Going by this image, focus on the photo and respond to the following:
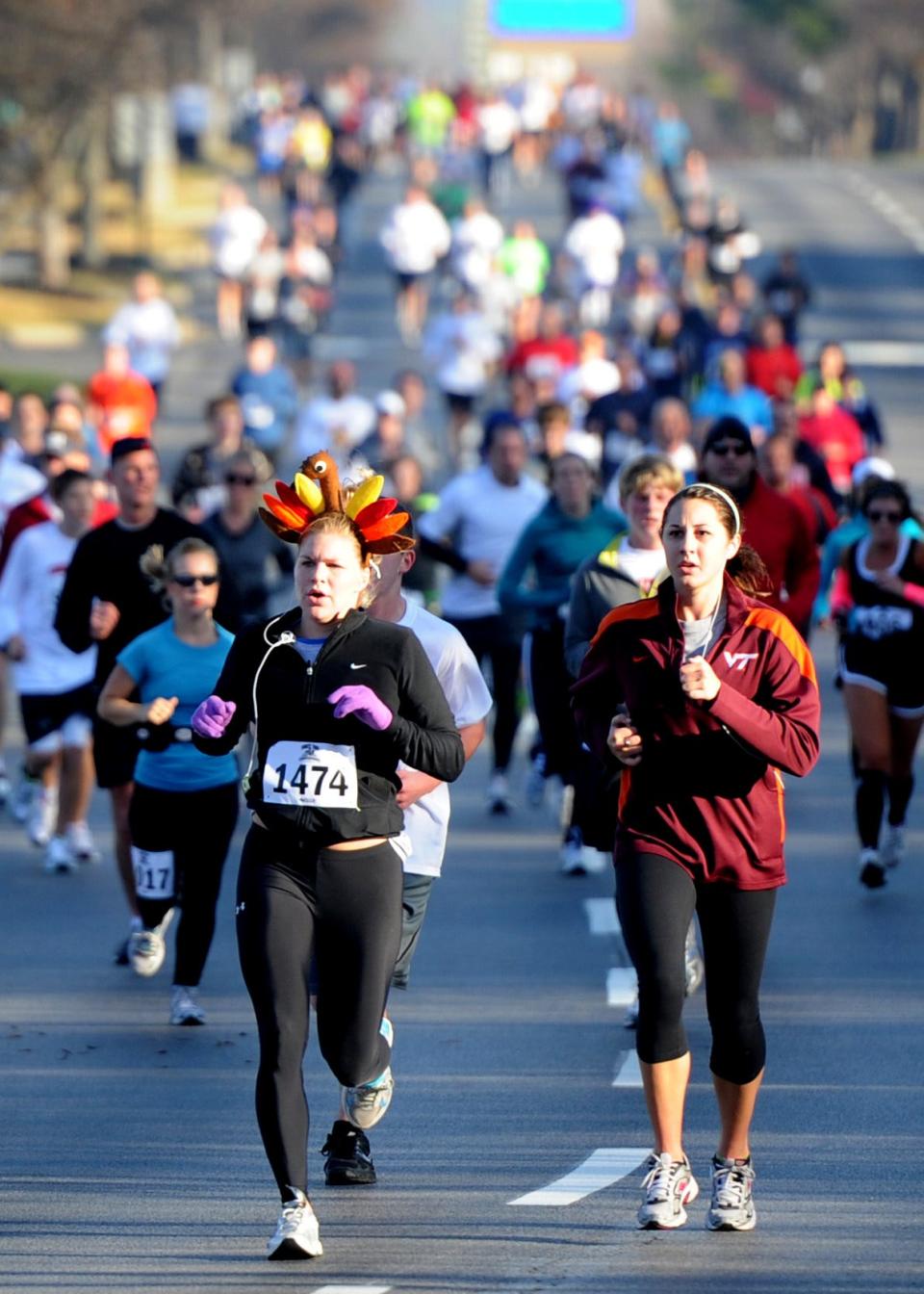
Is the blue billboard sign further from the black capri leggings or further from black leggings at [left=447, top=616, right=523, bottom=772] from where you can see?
the black capri leggings

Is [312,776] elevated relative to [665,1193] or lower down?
elevated

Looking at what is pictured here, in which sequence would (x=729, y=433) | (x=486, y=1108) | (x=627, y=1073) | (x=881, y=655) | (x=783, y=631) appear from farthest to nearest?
(x=881, y=655) < (x=729, y=433) < (x=627, y=1073) < (x=486, y=1108) < (x=783, y=631)

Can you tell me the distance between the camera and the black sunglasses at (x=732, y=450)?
1136 cm

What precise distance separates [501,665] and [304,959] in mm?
7808

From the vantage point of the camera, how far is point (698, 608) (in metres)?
7.09

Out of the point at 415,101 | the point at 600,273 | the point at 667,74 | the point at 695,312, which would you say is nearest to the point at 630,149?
the point at 415,101

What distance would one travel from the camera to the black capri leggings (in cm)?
691

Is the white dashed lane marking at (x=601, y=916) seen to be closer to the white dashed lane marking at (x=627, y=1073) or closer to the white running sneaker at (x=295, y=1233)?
the white dashed lane marking at (x=627, y=1073)

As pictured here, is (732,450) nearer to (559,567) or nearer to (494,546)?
(559,567)

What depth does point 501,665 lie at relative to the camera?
14.5 metres

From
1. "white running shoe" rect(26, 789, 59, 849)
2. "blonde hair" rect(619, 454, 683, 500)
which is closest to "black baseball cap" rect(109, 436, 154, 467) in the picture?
"blonde hair" rect(619, 454, 683, 500)

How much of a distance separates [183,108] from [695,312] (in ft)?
130

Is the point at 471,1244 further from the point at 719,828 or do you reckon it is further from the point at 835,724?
the point at 835,724

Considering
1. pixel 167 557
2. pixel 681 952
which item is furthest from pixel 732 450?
pixel 681 952
